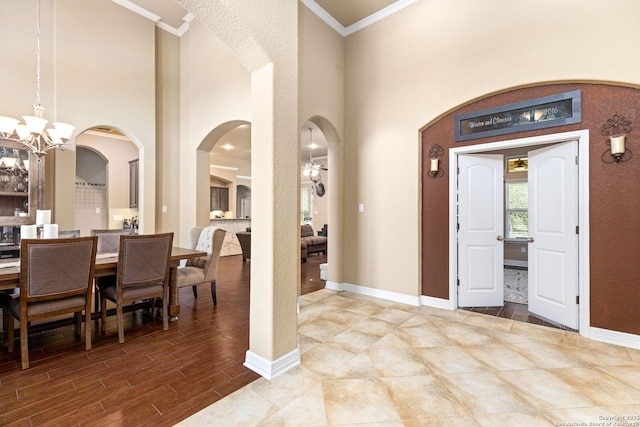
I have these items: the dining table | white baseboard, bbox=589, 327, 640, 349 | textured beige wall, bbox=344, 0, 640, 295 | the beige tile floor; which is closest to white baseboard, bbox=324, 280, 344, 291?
textured beige wall, bbox=344, 0, 640, 295

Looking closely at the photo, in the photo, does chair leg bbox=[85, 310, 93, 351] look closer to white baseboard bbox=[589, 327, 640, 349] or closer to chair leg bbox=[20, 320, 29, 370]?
chair leg bbox=[20, 320, 29, 370]

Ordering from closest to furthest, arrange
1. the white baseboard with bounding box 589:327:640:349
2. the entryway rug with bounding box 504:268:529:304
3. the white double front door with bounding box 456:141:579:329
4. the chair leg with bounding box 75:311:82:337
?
the white baseboard with bounding box 589:327:640:349
the chair leg with bounding box 75:311:82:337
the white double front door with bounding box 456:141:579:329
the entryway rug with bounding box 504:268:529:304

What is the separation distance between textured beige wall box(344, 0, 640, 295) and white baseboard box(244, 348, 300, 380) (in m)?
2.27

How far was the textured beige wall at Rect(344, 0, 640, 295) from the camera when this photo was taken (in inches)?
113

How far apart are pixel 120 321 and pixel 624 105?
521cm

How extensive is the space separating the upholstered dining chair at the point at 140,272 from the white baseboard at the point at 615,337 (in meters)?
4.37

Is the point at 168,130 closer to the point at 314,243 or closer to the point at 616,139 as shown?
the point at 314,243

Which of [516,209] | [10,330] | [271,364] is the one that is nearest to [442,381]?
[271,364]

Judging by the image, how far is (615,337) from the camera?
110 inches

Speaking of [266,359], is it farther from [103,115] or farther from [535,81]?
[103,115]

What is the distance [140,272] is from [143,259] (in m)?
0.13

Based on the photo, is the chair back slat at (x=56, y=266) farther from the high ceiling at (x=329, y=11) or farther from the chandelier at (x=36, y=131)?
the high ceiling at (x=329, y=11)

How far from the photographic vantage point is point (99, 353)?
253cm

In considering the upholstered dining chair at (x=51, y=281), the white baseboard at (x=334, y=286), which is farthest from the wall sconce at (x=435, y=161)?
the upholstered dining chair at (x=51, y=281)
